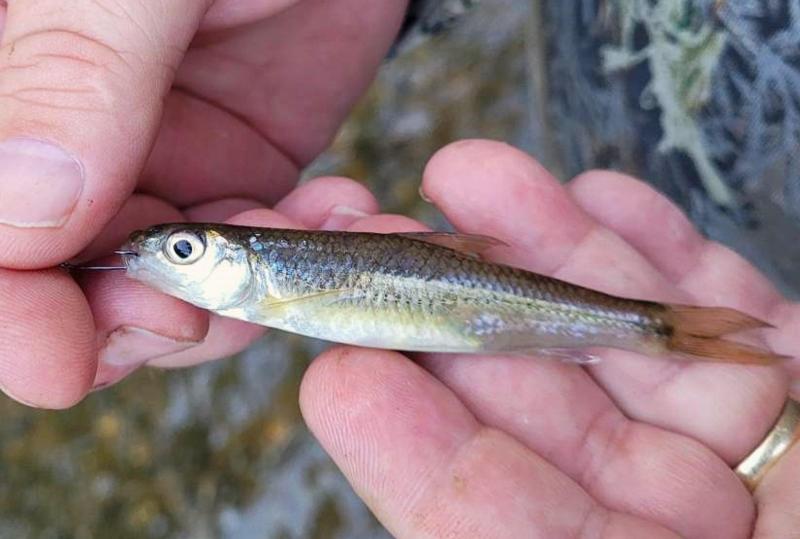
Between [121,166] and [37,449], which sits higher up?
[121,166]

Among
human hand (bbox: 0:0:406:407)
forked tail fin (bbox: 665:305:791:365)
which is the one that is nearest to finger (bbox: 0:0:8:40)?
human hand (bbox: 0:0:406:407)

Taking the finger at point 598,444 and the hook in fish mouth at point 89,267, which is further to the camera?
the finger at point 598,444

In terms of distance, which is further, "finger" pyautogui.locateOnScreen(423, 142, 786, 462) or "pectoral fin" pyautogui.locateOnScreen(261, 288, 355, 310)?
"finger" pyautogui.locateOnScreen(423, 142, 786, 462)

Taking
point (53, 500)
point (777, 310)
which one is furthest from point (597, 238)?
point (53, 500)

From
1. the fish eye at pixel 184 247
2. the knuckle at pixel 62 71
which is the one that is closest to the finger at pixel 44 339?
the fish eye at pixel 184 247

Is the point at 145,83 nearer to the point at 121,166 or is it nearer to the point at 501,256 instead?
the point at 121,166

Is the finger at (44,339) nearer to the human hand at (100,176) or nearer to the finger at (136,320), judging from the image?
the human hand at (100,176)

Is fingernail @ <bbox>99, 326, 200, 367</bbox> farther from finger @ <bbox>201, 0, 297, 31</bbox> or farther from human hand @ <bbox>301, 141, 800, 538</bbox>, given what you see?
finger @ <bbox>201, 0, 297, 31</bbox>
